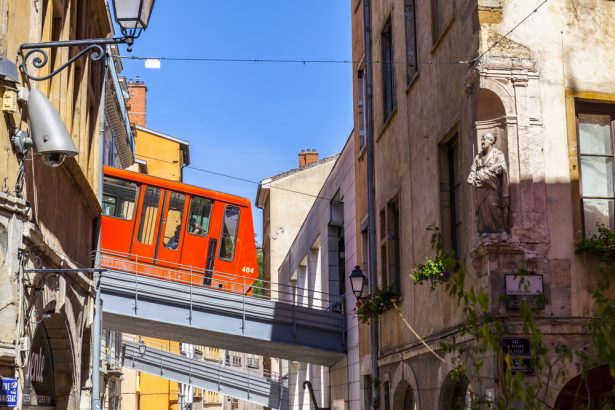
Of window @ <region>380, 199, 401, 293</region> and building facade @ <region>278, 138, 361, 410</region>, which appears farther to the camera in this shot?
building facade @ <region>278, 138, 361, 410</region>

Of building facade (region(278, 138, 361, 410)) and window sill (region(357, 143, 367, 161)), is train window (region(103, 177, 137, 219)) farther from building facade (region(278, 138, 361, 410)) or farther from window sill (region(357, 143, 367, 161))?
window sill (region(357, 143, 367, 161))

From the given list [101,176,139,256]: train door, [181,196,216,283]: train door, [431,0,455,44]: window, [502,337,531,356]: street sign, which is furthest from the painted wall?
[502,337,531,356]: street sign

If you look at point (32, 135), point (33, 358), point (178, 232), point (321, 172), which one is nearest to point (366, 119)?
point (178, 232)

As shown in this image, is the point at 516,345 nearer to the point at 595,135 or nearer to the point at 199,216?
the point at 595,135

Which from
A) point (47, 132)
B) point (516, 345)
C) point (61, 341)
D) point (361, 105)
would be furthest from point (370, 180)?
point (47, 132)

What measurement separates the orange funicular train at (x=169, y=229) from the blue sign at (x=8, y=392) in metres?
15.0

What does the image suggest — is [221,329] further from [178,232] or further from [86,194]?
[86,194]

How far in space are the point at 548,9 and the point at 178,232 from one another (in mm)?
15352

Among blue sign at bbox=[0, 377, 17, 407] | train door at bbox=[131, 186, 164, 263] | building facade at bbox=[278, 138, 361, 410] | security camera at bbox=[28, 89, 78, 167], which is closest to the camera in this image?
→ blue sign at bbox=[0, 377, 17, 407]

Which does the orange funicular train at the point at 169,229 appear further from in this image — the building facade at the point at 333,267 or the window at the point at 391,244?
the window at the point at 391,244

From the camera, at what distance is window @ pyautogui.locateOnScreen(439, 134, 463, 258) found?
13.9 m

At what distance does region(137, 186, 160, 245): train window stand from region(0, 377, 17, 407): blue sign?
16.0 m

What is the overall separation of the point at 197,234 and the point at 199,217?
44 centimetres

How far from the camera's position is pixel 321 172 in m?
49.8
